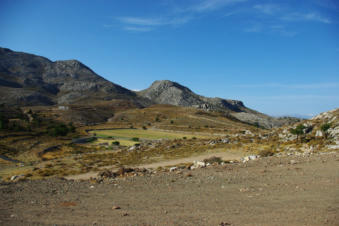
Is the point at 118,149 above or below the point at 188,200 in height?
below

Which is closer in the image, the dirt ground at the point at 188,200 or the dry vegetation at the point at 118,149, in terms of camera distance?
the dirt ground at the point at 188,200

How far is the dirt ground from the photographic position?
25.3ft

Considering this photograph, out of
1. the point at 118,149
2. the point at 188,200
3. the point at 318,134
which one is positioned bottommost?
the point at 118,149

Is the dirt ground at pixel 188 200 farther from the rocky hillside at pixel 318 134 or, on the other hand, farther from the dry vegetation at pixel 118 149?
the dry vegetation at pixel 118 149

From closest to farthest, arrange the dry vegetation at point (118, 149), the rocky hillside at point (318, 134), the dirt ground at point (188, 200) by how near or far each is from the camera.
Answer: the dirt ground at point (188, 200) < the rocky hillside at point (318, 134) < the dry vegetation at point (118, 149)

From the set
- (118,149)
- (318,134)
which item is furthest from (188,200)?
(118,149)

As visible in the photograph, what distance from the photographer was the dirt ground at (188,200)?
7.72m

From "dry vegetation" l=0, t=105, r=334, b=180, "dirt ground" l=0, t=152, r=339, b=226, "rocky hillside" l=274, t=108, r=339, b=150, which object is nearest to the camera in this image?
"dirt ground" l=0, t=152, r=339, b=226

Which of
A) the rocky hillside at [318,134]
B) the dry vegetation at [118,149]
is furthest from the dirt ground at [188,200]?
the dry vegetation at [118,149]

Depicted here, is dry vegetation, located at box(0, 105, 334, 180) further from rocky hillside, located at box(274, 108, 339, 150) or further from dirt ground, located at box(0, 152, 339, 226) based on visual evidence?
dirt ground, located at box(0, 152, 339, 226)

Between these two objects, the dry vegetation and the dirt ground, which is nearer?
the dirt ground

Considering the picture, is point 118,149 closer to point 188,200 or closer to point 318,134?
point 318,134

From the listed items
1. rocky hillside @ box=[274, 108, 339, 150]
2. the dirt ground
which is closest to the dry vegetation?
rocky hillside @ box=[274, 108, 339, 150]

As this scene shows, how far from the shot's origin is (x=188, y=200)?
983 centimetres
